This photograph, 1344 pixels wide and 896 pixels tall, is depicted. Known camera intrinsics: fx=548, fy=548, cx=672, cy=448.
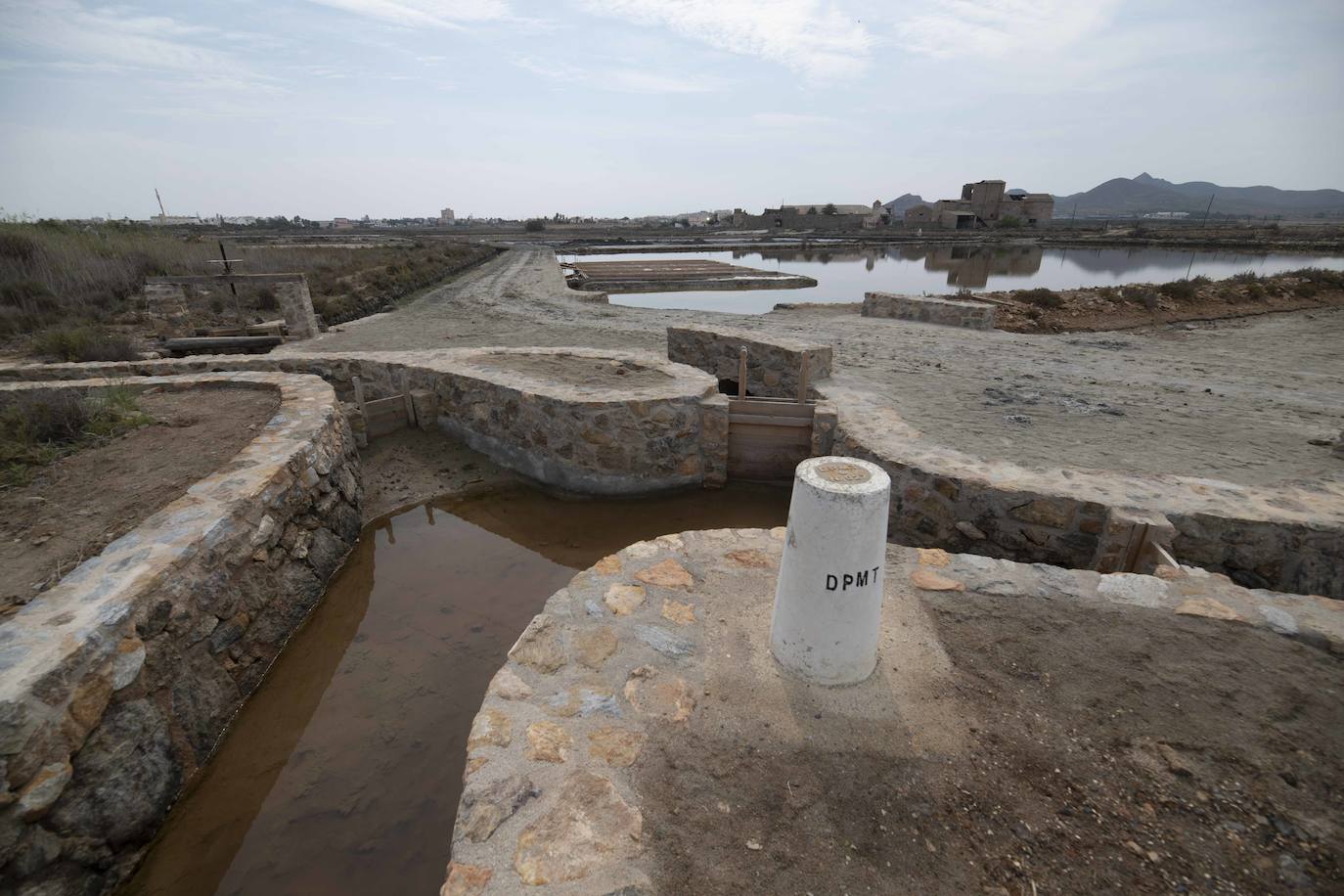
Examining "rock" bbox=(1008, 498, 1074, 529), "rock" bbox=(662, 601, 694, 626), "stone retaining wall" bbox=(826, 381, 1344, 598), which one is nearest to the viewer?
"rock" bbox=(662, 601, 694, 626)

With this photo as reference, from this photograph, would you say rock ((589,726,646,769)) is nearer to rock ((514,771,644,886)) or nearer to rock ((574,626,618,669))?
rock ((514,771,644,886))

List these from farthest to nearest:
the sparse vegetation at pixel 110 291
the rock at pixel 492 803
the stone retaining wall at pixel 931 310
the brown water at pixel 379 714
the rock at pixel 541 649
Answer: the stone retaining wall at pixel 931 310, the sparse vegetation at pixel 110 291, the brown water at pixel 379 714, the rock at pixel 541 649, the rock at pixel 492 803

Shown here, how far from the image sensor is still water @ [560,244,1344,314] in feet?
85.5

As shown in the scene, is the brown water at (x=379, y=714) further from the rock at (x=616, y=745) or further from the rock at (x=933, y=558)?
the rock at (x=933, y=558)

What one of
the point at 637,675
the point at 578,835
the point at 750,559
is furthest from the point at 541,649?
the point at 750,559

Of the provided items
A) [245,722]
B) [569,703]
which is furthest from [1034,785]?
[245,722]

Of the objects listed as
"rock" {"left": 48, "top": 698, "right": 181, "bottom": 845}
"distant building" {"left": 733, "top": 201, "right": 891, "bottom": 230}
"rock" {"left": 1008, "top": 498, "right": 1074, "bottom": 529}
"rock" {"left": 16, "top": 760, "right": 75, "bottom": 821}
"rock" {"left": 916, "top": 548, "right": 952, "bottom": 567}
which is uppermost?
"distant building" {"left": 733, "top": 201, "right": 891, "bottom": 230}

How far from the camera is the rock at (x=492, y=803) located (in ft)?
7.06

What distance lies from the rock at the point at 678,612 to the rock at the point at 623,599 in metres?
0.17

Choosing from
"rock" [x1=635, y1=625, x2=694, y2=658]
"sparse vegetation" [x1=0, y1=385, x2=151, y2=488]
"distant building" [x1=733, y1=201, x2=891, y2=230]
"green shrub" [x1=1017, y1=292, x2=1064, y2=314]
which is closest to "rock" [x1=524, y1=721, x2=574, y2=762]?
"rock" [x1=635, y1=625, x2=694, y2=658]

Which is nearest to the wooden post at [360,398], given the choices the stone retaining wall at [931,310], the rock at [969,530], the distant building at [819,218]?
the rock at [969,530]

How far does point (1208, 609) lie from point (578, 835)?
373 centimetres

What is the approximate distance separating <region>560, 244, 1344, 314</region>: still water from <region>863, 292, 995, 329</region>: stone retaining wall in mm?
5178

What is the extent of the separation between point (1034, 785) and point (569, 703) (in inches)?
82.4
